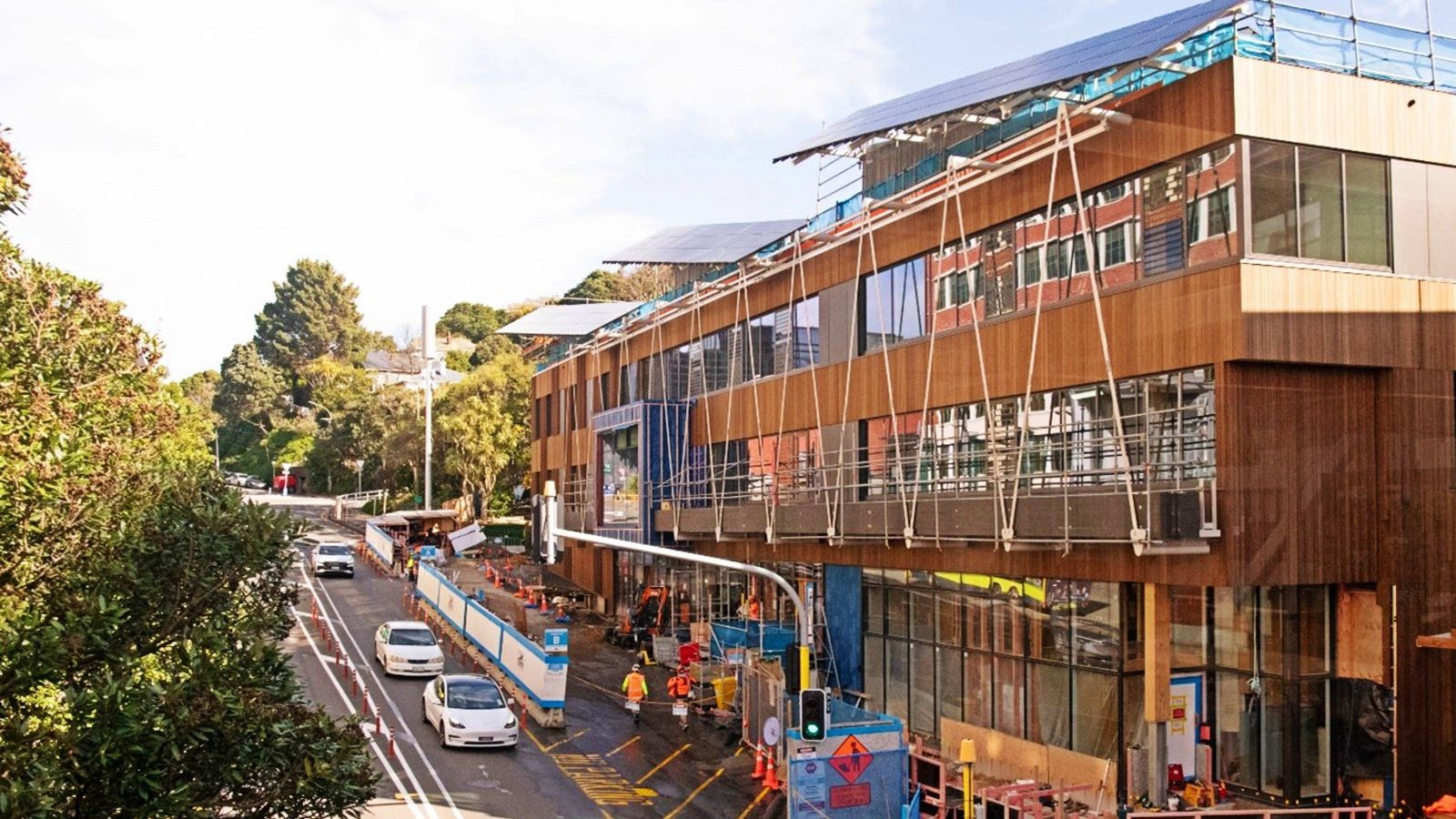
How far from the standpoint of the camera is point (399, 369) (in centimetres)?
13412

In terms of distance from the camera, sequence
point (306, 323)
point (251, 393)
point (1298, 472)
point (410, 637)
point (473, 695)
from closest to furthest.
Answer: point (1298, 472) → point (473, 695) → point (410, 637) → point (251, 393) → point (306, 323)

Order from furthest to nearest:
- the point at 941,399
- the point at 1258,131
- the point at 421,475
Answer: the point at 421,475 → the point at 941,399 → the point at 1258,131

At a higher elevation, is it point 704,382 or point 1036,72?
point 1036,72

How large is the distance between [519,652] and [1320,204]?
21942mm

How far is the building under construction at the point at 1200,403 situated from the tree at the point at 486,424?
57.6m

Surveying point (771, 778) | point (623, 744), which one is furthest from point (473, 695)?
point (771, 778)

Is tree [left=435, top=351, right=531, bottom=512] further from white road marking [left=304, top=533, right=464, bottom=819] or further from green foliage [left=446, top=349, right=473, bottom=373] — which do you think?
green foliage [left=446, top=349, right=473, bottom=373]

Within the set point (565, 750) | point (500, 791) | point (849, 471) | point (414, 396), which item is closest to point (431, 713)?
point (565, 750)

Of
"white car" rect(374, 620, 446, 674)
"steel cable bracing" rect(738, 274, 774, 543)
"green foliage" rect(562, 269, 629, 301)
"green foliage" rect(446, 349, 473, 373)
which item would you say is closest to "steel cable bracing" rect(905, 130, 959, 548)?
"steel cable bracing" rect(738, 274, 774, 543)

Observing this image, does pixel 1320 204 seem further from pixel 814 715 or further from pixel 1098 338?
pixel 814 715

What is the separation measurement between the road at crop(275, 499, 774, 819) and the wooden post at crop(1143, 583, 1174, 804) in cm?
692

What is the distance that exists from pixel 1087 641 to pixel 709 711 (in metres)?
12.1

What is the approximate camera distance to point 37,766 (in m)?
9.40

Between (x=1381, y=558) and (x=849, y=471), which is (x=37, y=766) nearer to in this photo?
(x=1381, y=558)
